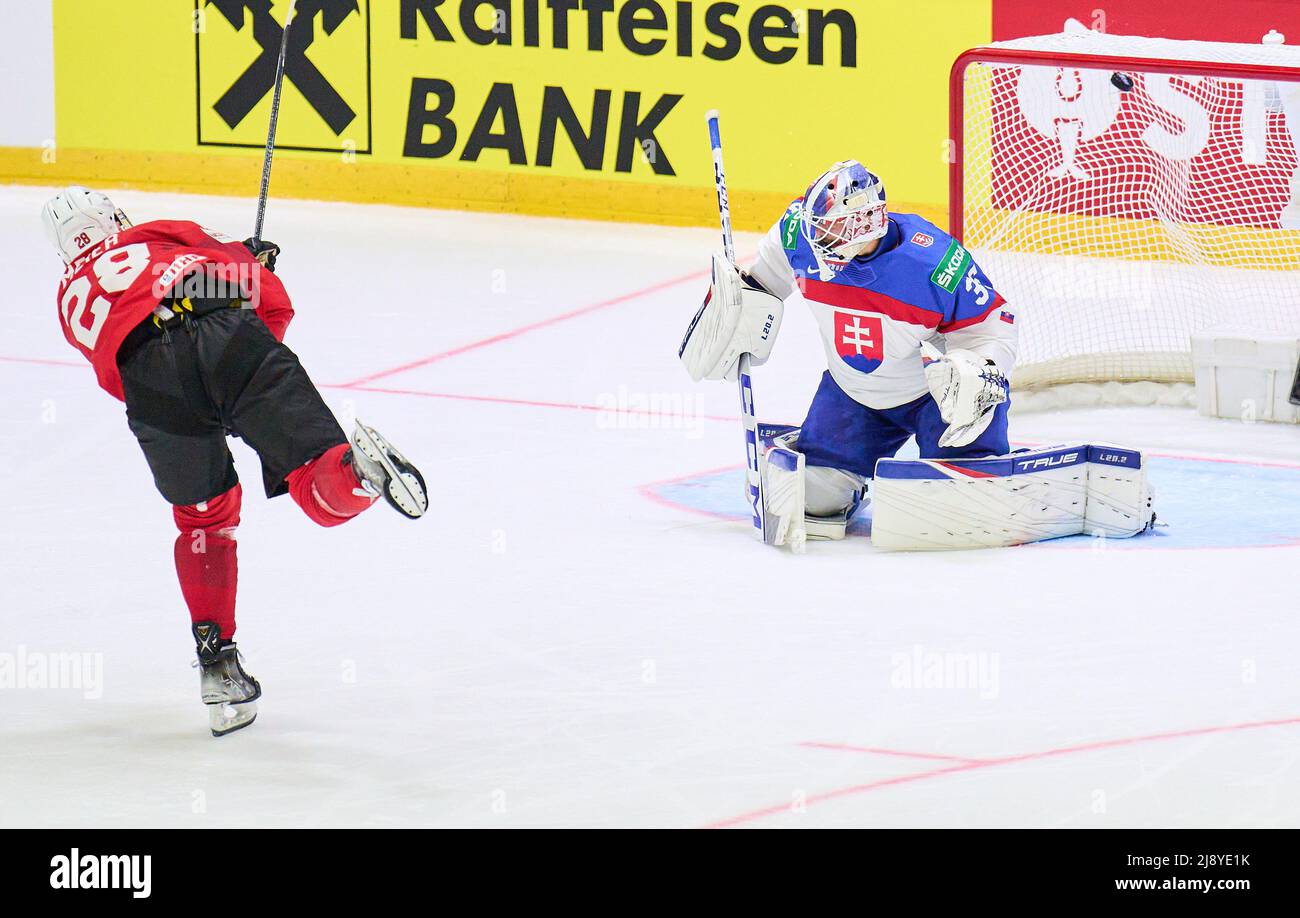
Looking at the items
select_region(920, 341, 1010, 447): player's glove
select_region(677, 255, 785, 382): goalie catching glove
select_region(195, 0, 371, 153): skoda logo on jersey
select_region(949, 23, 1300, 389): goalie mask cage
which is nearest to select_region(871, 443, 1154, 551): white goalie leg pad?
select_region(920, 341, 1010, 447): player's glove

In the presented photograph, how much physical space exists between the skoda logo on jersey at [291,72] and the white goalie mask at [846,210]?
537cm

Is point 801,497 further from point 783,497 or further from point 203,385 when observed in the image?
point 203,385

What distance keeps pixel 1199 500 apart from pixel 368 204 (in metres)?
5.56

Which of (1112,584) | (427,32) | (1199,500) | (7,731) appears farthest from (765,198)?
(7,731)

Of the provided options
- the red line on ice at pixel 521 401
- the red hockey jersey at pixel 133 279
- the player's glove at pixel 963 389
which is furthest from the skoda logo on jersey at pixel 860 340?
Result: the red hockey jersey at pixel 133 279

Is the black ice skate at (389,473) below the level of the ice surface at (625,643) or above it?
above

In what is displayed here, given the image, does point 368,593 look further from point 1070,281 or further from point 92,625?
point 1070,281

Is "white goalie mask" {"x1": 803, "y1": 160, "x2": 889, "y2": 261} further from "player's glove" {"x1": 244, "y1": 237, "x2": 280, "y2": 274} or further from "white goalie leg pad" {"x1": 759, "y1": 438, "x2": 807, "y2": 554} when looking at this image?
"player's glove" {"x1": 244, "y1": 237, "x2": 280, "y2": 274}

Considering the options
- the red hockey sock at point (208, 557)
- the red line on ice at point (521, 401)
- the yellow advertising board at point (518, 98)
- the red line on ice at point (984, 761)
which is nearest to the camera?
the red line on ice at point (984, 761)

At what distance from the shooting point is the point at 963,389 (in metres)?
5.07

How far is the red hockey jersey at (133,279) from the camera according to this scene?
3.90 metres

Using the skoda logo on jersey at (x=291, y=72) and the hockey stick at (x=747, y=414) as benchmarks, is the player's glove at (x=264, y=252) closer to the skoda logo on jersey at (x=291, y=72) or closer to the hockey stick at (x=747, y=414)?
the hockey stick at (x=747, y=414)

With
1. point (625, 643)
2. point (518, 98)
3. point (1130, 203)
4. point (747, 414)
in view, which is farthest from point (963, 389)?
point (518, 98)

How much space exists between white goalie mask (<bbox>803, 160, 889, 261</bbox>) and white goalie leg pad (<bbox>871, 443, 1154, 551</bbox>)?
1.75 feet
